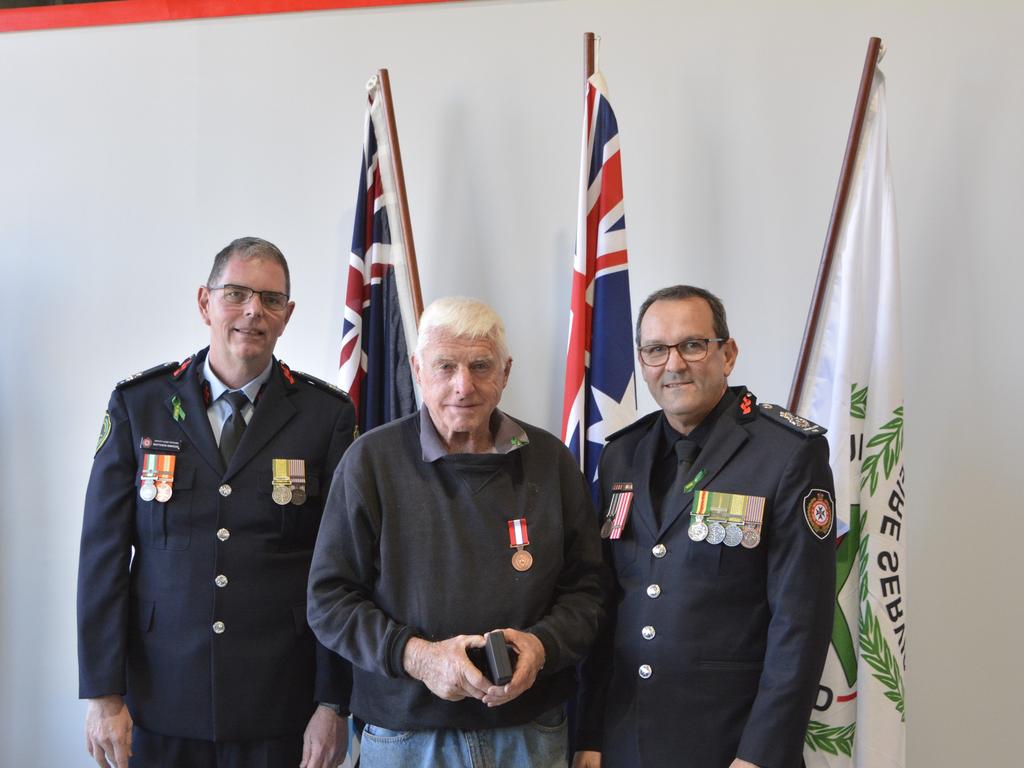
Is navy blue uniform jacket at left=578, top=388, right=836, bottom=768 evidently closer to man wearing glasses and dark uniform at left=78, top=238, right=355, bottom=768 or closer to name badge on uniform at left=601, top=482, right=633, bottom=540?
name badge on uniform at left=601, top=482, right=633, bottom=540

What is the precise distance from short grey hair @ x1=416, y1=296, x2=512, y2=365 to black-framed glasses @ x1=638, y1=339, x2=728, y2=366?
0.31 meters

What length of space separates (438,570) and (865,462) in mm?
1291

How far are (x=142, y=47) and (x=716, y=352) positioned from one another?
7.68 ft

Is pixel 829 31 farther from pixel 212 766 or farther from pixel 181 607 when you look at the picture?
pixel 212 766

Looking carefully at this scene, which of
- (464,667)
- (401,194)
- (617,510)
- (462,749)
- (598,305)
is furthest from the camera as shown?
(401,194)

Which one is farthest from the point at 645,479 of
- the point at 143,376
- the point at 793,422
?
the point at 143,376

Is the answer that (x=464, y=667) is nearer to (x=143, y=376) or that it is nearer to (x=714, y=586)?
(x=714, y=586)

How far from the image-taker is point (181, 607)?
6.43ft

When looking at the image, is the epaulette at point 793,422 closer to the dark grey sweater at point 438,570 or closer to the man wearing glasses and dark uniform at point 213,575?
the dark grey sweater at point 438,570

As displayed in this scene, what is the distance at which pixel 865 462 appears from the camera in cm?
240

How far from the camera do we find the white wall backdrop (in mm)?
2684

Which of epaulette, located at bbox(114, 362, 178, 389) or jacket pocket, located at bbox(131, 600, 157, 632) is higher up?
epaulette, located at bbox(114, 362, 178, 389)

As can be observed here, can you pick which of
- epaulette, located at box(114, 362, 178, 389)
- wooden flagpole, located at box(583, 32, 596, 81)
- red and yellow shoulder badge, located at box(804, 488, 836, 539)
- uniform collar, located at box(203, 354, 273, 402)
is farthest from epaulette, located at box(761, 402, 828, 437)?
epaulette, located at box(114, 362, 178, 389)

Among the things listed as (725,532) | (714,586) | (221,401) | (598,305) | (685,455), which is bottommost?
(714,586)
